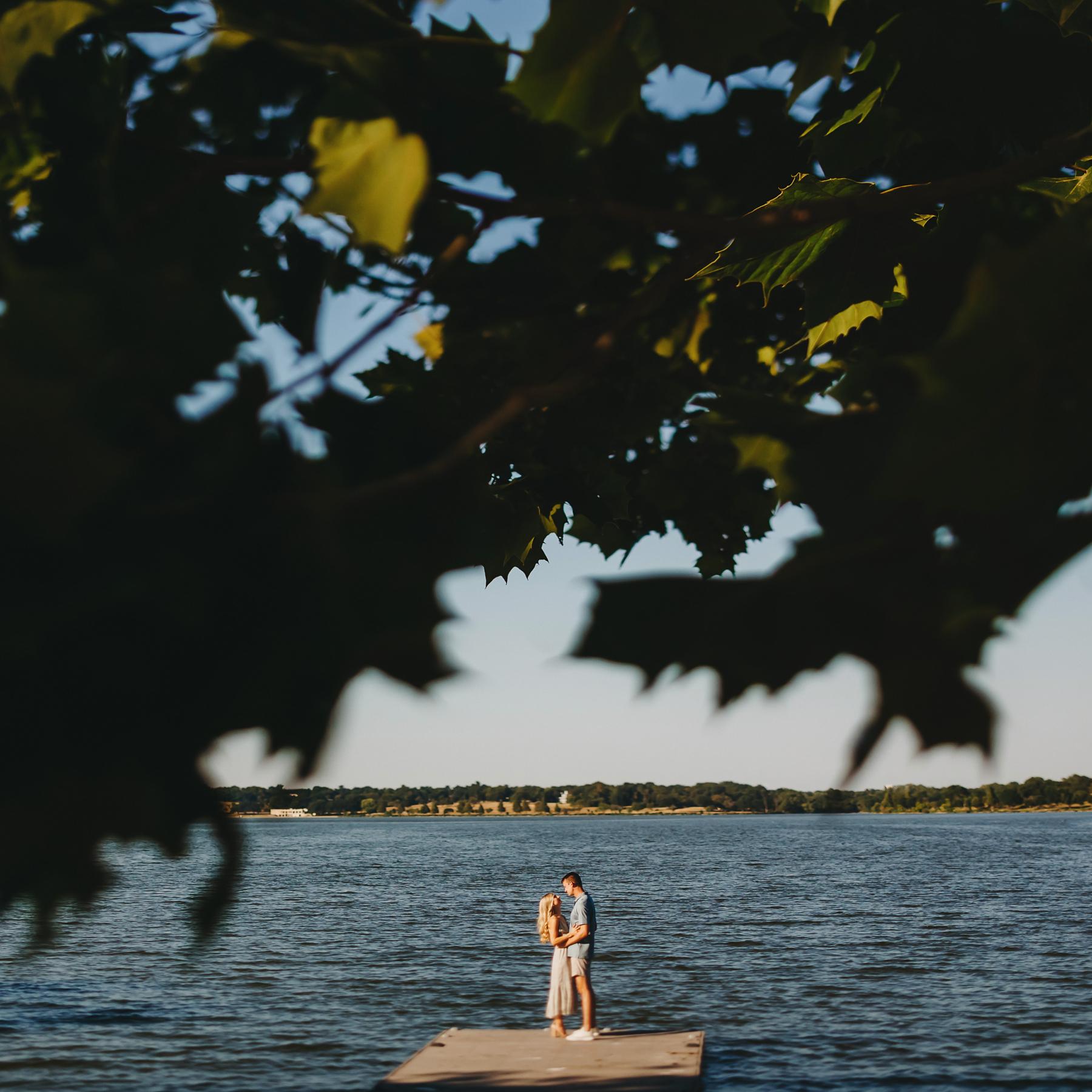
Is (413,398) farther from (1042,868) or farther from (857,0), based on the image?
(1042,868)

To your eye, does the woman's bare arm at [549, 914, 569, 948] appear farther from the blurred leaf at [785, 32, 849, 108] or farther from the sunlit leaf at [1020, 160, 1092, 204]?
the blurred leaf at [785, 32, 849, 108]

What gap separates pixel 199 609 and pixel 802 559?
28.6 inches

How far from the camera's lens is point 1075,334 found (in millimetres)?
1222

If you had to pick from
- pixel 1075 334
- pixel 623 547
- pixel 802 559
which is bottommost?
pixel 802 559

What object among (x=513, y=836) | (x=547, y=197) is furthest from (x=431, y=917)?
(x=513, y=836)

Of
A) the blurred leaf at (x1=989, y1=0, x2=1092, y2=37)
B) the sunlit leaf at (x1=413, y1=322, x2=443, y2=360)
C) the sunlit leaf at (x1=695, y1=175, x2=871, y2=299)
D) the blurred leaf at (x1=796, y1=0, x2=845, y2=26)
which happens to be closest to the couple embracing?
the sunlit leaf at (x1=695, y1=175, x2=871, y2=299)

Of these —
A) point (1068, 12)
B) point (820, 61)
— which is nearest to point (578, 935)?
point (820, 61)

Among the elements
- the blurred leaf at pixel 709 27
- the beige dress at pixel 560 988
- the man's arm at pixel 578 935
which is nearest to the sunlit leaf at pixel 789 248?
the blurred leaf at pixel 709 27

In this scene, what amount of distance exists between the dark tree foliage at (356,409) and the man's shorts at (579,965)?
1664cm

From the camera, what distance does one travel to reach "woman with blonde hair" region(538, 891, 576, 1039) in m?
18.1

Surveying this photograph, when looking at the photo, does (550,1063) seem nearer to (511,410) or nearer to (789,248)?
(789,248)

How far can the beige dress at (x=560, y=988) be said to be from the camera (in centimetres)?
1805

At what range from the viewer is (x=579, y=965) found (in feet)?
58.0

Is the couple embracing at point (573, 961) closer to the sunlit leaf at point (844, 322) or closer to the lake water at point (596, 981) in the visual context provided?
the lake water at point (596, 981)
